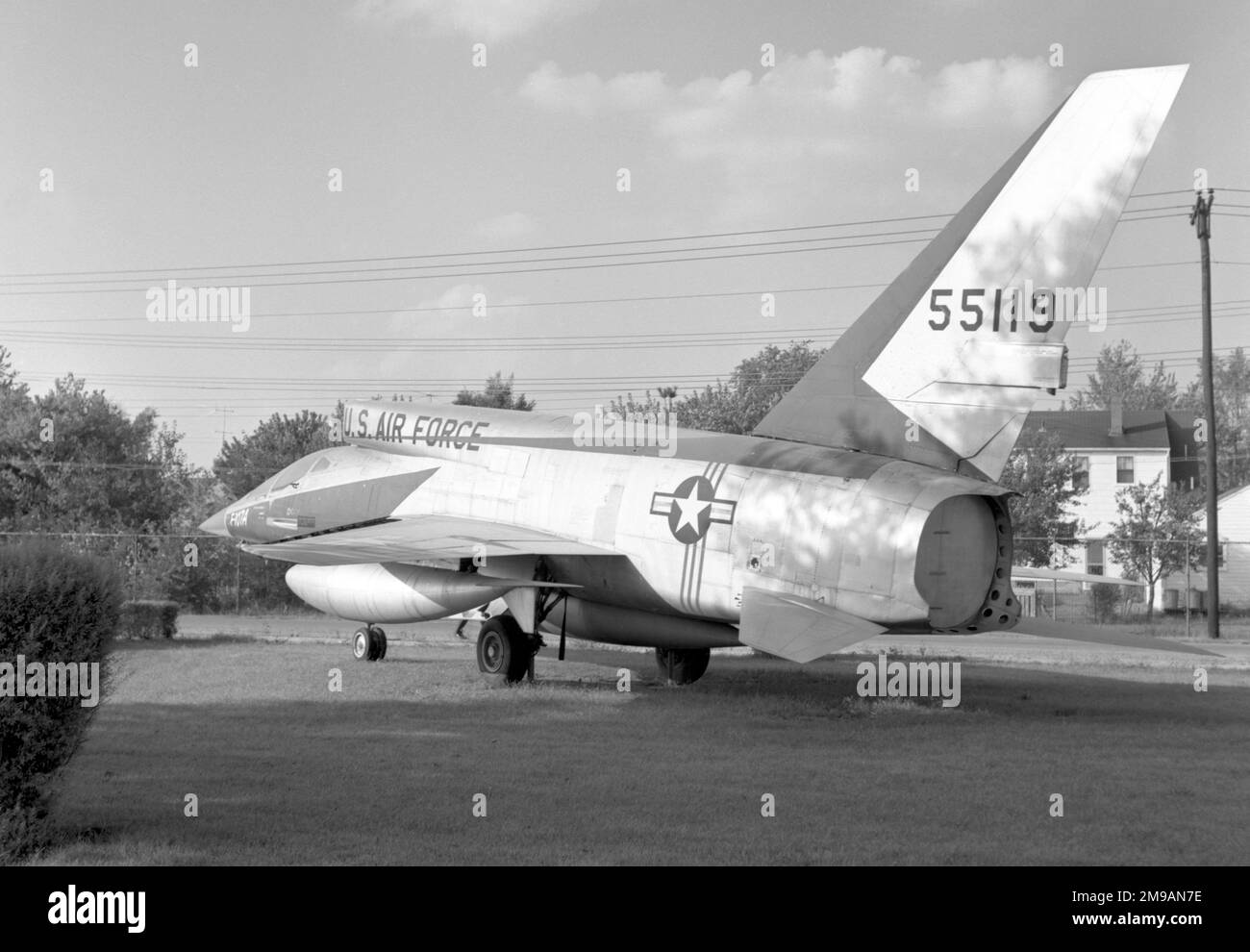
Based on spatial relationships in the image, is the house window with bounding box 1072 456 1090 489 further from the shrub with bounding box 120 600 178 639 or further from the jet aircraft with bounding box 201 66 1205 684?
the jet aircraft with bounding box 201 66 1205 684

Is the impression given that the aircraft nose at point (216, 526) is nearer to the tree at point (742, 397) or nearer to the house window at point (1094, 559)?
the tree at point (742, 397)

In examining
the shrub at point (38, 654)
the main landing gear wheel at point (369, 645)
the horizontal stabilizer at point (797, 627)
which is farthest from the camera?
the main landing gear wheel at point (369, 645)

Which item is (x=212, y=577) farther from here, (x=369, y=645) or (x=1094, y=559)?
(x=1094, y=559)

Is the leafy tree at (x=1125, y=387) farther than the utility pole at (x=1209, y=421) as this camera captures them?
Yes

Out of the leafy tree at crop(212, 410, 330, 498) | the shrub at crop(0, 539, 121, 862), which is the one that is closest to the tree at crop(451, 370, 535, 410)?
the leafy tree at crop(212, 410, 330, 498)

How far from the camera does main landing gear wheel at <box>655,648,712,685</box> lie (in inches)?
688

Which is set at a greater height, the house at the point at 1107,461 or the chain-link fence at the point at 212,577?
the house at the point at 1107,461

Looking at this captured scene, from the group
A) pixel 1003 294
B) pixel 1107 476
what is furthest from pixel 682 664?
pixel 1107 476

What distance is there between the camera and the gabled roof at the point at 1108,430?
200 ft

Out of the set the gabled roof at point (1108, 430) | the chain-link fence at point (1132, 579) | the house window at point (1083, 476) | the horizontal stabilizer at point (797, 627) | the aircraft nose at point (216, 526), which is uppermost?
the gabled roof at point (1108, 430)

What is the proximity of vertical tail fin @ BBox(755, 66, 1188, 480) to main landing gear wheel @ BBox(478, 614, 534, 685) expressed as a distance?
5606 millimetres

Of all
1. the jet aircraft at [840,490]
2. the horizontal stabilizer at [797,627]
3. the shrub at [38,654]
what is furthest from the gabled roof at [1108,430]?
the shrub at [38,654]

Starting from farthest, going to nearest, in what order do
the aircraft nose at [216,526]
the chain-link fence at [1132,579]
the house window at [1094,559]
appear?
the house window at [1094,559] < the chain-link fence at [1132,579] < the aircraft nose at [216,526]

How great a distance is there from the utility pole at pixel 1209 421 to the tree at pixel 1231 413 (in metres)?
38.7
